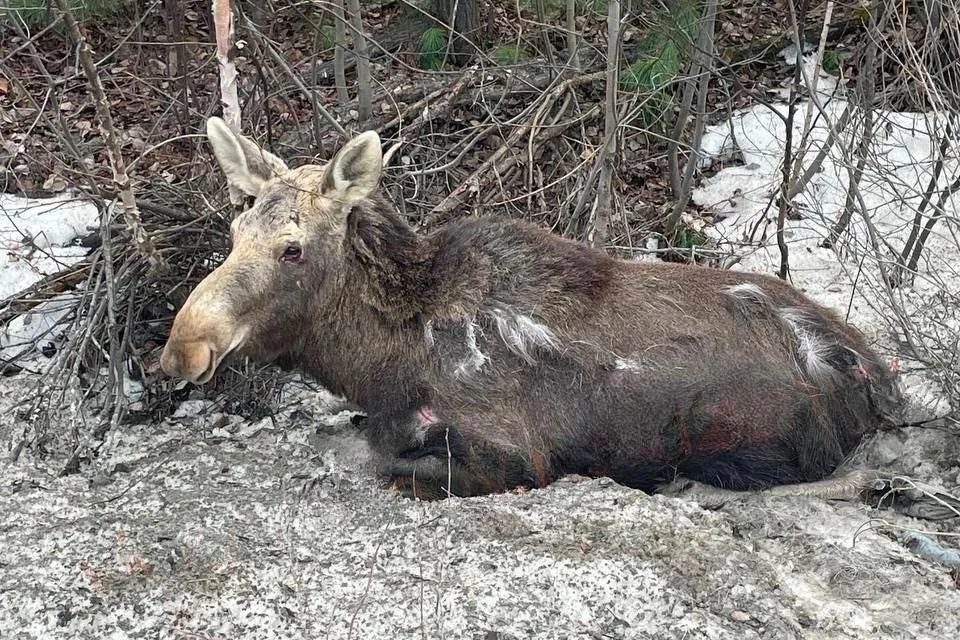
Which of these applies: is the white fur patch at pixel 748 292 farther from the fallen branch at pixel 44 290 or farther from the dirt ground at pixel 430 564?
the fallen branch at pixel 44 290

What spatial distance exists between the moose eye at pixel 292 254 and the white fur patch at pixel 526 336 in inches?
38.9

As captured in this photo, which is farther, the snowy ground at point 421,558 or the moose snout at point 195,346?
the moose snout at point 195,346

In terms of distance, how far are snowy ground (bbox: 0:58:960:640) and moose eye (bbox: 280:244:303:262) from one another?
1.10 m

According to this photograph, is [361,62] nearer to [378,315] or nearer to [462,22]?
[462,22]

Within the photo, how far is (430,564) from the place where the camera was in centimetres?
389

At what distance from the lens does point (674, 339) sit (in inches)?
182

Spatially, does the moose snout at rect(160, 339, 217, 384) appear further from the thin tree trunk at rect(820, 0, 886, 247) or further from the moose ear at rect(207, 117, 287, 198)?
the thin tree trunk at rect(820, 0, 886, 247)

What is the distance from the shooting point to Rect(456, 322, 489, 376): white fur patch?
4.56m

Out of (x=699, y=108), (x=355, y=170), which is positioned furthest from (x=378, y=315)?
(x=699, y=108)

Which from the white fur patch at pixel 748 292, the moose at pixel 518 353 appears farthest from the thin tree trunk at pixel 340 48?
the white fur patch at pixel 748 292

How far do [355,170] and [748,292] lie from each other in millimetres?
2032

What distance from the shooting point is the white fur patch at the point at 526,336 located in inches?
180

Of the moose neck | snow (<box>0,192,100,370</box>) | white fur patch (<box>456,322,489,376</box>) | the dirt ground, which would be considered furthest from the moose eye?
snow (<box>0,192,100,370</box>)

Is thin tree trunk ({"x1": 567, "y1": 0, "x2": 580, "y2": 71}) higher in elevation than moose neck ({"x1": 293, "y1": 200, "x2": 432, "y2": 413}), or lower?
higher
